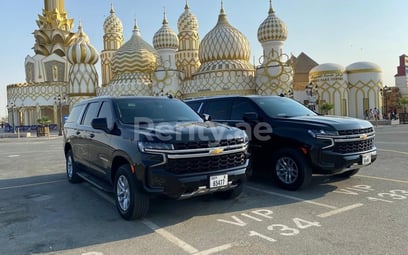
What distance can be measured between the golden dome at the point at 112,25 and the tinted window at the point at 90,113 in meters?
56.6

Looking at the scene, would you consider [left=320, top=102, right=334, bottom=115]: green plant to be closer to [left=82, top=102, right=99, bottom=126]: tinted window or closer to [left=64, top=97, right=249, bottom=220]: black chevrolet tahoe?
[left=82, top=102, right=99, bottom=126]: tinted window

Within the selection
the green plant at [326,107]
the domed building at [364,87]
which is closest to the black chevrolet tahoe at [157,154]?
the green plant at [326,107]

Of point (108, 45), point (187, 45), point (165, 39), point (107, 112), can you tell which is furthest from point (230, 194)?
point (108, 45)

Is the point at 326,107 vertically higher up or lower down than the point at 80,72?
lower down

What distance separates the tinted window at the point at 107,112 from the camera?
571cm

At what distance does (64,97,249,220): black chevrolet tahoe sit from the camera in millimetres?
4633

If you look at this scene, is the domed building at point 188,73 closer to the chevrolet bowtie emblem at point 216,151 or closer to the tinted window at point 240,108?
the tinted window at point 240,108

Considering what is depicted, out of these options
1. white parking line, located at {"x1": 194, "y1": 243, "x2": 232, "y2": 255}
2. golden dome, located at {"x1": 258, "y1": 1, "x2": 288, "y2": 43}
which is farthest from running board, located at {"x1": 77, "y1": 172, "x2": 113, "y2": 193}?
golden dome, located at {"x1": 258, "y1": 1, "x2": 288, "y2": 43}

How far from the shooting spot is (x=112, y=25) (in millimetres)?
59906

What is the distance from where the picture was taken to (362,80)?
147 ft

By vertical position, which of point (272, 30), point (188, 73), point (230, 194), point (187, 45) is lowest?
point (230, 194)

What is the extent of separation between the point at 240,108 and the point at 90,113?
331 cm

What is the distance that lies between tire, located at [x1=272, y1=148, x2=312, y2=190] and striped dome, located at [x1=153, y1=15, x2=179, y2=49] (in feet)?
141

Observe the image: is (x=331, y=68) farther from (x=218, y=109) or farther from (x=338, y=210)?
(x=338, y=210)
